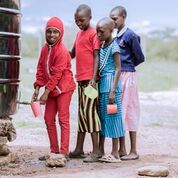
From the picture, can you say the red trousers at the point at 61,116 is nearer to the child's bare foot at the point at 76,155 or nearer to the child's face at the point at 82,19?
the child's bare foot at the point at 76,155

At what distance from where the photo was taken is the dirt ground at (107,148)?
19.6 feet

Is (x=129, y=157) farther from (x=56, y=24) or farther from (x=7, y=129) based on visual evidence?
(x=56, y=24)

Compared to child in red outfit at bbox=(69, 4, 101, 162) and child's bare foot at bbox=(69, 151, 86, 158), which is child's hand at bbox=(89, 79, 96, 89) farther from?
child's bare foot at bbox=(69, 151, 86, 158)

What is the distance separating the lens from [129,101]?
692cm

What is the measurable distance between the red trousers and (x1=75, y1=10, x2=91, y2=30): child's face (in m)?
0.70

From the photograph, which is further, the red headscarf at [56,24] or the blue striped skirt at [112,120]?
the blue striped skirt at [112,120]

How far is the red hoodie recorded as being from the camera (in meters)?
6.39

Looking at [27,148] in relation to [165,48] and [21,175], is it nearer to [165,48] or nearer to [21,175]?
[21,175]

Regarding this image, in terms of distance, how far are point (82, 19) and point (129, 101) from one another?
3.44ft

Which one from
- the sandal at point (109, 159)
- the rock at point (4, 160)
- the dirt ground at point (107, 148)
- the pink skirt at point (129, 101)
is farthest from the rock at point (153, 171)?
the rock at point (4, 160)

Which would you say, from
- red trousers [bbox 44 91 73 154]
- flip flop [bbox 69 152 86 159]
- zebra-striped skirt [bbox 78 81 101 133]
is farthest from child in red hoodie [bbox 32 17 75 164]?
flip flop [bbox 69 152 86 159]

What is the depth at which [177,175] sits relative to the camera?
231 inches

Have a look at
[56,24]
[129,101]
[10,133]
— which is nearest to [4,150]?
[10,133]

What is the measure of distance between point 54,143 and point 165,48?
36192mm
